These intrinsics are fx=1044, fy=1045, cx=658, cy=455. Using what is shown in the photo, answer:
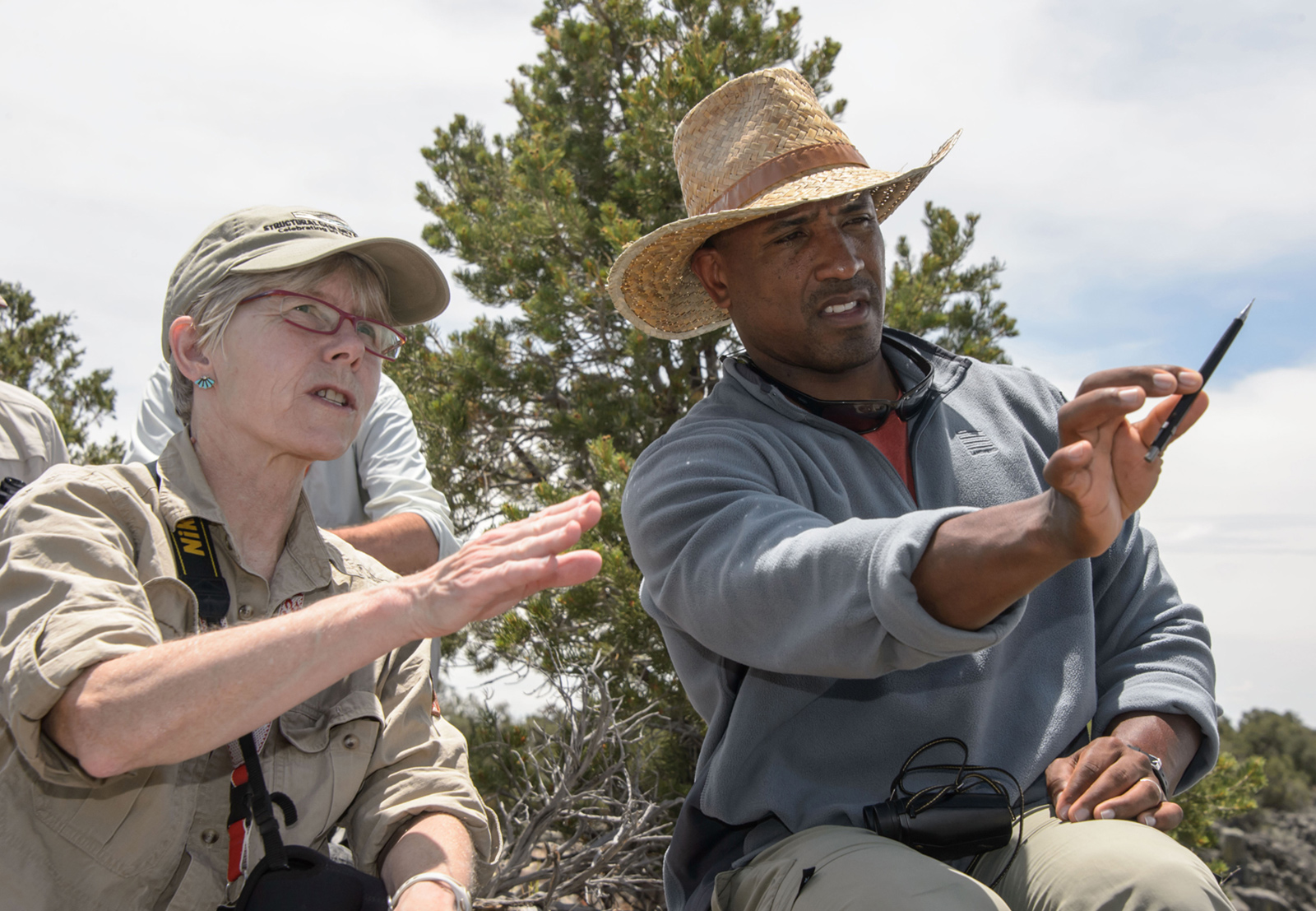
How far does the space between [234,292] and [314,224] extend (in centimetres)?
23

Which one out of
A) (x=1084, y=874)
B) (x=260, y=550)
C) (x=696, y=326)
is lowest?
(x=1084, y=874)

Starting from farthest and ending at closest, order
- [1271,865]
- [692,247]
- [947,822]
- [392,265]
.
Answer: [1271,865]
[692,247]
[392,265]
[947,822]

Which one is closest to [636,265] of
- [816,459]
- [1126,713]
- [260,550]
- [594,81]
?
[816,459]

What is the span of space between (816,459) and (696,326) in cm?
89

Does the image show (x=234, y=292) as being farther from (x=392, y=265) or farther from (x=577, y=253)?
(x=577, y=253)

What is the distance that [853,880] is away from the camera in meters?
1.66

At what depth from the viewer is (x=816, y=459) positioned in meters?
2.22

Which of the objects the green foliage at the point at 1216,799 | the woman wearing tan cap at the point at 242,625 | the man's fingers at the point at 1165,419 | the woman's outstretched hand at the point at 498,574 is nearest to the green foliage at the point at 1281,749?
the green foliage at the point at 1216,799

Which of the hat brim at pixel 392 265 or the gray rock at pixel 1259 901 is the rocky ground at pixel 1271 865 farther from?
the hat brim at pixel 392 265

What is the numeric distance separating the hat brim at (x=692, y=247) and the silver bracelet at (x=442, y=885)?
1.43 metres

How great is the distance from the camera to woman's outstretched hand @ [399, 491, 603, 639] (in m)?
1.51

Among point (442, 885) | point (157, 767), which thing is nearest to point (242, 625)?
point (157, 767)

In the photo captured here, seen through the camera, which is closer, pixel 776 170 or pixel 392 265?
pixel 392 265

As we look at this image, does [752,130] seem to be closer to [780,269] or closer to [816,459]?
[780,269]
